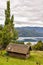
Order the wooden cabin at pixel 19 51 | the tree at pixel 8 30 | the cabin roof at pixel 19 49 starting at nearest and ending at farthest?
the wooden cabin at pixel 19 51, the cabin roof at pixel 19 49, the tree at pixel 8 30

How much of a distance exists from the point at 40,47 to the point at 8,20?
26.7 m

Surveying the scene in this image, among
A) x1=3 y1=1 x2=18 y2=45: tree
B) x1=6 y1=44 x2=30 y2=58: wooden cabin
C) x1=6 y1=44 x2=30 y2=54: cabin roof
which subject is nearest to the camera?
x1=6 y1=44 x2=30 y2=58: wooden cabin

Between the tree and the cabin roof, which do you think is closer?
the cabin roof

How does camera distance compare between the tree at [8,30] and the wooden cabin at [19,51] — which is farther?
the tree at [8,30]

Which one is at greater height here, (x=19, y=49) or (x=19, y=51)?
(x=19, y=49)

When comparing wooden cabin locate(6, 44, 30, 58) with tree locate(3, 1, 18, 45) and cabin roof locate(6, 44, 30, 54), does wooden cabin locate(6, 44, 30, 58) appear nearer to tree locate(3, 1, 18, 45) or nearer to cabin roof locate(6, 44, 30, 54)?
cabin roof locate(6, 44, 30, 54)

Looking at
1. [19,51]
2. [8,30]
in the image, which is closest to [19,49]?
[19,51]

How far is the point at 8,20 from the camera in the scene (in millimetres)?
92812

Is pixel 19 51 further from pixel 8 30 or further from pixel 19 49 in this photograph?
pixel 8 30

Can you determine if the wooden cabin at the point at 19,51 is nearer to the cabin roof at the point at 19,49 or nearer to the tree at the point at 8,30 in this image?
the cabin roof at the point at 19,49

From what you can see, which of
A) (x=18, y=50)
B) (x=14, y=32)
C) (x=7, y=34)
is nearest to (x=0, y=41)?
(x=7, y=34)

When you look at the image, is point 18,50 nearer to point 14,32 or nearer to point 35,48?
point 35,48

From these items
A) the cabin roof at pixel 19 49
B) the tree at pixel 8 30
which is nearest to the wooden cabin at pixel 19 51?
the cabin roof at pixel 19 49

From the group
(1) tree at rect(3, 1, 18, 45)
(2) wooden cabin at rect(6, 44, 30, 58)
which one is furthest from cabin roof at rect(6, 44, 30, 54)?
(1) tree at rect(3, 1, 18, 45)
